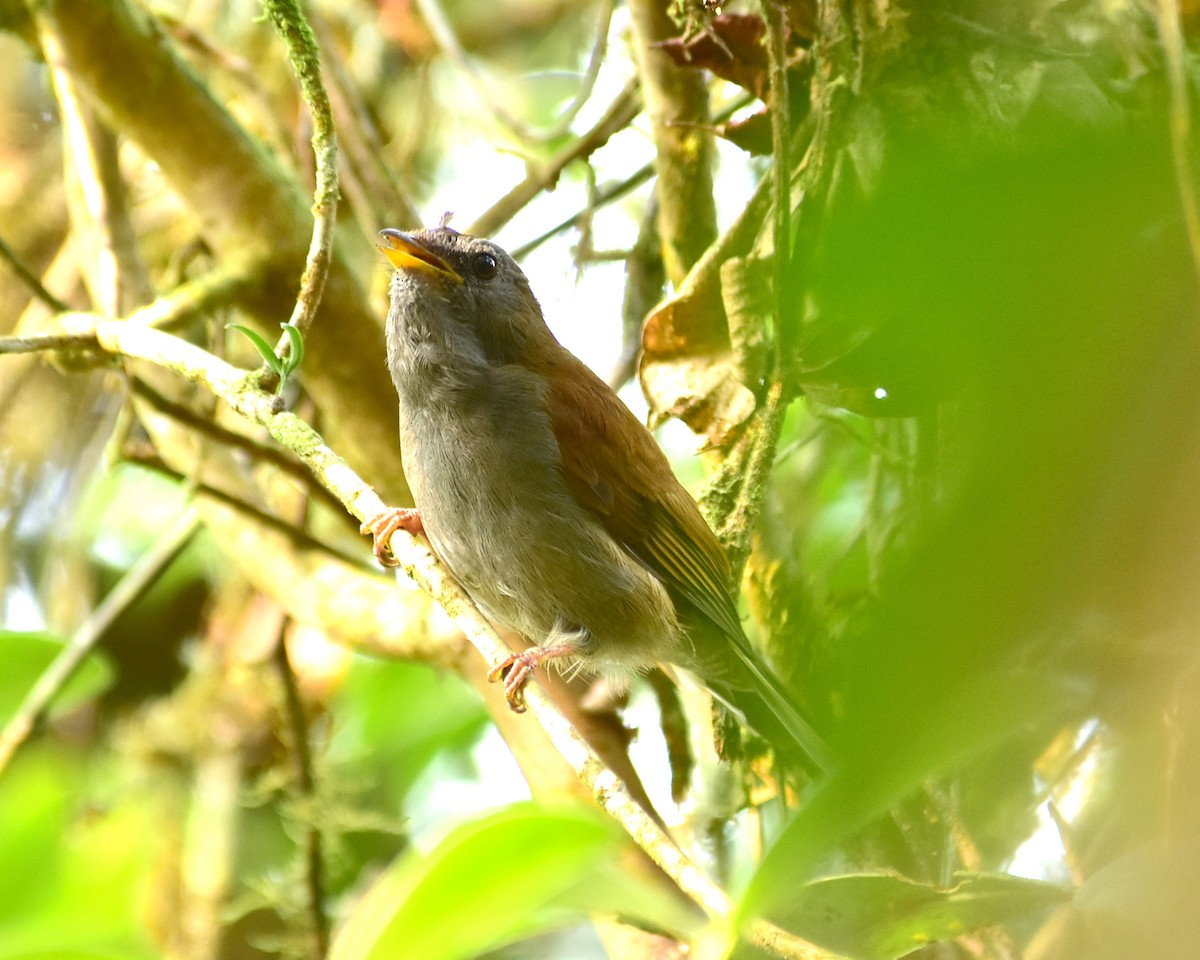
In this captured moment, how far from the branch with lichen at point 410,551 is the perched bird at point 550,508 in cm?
22

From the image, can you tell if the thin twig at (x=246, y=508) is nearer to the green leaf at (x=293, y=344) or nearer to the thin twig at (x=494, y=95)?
the green leaf at (x=293, y=344)

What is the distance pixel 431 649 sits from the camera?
3535mm

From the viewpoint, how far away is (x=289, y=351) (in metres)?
2.59

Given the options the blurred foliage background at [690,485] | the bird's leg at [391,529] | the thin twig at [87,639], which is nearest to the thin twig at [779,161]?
the blurred foliage background at [690,485]

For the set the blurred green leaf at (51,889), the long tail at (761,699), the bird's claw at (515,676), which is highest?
the bird's claw at (515,676)

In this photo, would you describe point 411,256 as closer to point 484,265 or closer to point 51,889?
point 484,265

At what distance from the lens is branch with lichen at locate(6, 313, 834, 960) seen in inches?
69.0

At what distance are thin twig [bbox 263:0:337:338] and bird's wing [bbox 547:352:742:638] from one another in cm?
109

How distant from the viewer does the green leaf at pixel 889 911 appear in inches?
66.2

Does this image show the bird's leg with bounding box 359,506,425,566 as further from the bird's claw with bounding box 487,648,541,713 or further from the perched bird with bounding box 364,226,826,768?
the bird's claw with bounding box 487,648,541,713

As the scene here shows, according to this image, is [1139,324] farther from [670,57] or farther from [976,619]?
[670,57]

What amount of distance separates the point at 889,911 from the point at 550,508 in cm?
196

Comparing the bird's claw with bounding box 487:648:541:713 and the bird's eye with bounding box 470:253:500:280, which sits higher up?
the bird's eye with bounding box 470:253:500:280

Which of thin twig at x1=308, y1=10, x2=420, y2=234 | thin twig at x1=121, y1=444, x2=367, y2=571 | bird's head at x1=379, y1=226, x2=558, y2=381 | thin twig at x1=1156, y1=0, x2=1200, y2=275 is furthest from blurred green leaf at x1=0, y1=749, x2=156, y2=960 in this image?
thin twig at x1=308, y1=10, x2=420, y2=234
